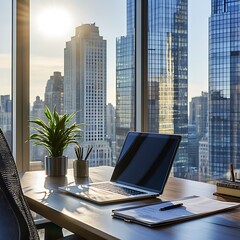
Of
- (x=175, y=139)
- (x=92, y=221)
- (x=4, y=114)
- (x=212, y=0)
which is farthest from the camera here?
(x=212, y=0)

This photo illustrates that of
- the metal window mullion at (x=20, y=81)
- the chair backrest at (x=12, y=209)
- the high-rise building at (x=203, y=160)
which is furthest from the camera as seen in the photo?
the high-rise building at (x=203, y=160)

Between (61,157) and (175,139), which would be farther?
(61,157)

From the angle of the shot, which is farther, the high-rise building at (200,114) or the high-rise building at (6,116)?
the high-rise building at (200,114)

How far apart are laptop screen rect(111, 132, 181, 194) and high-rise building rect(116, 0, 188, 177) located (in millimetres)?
1234

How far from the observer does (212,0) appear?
120 inches

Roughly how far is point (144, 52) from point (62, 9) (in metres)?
0.75

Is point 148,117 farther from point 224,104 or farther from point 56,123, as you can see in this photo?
point 56,123

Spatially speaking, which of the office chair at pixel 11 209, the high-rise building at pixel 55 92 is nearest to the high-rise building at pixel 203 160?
the high-rise building at pixel 55 92

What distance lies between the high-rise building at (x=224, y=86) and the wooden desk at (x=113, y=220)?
3.96 feet

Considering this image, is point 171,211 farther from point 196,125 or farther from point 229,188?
point 196,125

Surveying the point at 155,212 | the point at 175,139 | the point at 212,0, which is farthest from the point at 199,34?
the point at 155,212

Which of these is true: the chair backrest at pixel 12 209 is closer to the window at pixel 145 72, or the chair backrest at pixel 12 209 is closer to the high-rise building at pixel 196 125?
the window at pixel 145 72

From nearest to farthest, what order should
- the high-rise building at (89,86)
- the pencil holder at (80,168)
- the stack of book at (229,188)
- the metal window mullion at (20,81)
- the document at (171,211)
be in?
1. the document at (171,211)
2. the stack of book at (229,188)
3. the pencil holder at (80,168)
4. the metal window mullion at (20,81)
5. the high-rise building at (89,86)

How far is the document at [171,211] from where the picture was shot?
1.17m
